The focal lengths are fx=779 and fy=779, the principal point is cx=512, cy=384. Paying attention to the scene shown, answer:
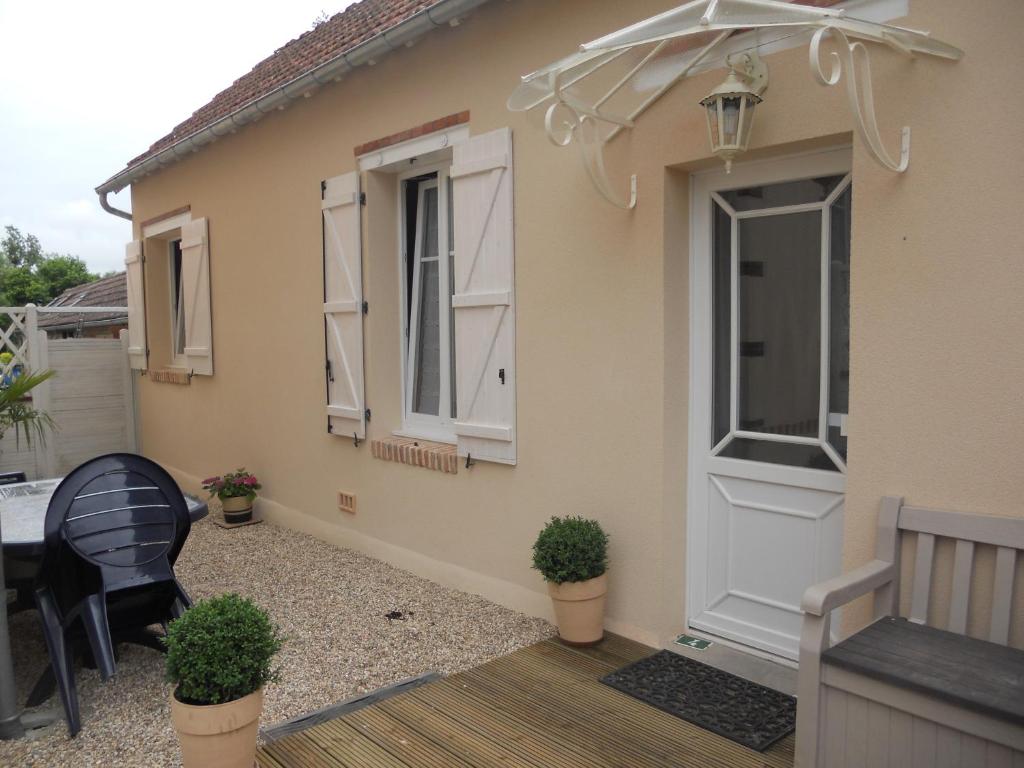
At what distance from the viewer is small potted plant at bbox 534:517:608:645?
11.9ft

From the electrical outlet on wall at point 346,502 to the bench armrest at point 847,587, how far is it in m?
3.78

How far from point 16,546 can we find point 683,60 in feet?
11.8

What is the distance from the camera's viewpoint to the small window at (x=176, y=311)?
29.8 ft

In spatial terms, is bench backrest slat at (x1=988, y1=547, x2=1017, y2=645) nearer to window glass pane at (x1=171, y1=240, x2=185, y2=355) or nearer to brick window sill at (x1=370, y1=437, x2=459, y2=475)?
brick window sill at (x1=370, y1=437, x2=459, y2=475)

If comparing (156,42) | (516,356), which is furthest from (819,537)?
(156,42)

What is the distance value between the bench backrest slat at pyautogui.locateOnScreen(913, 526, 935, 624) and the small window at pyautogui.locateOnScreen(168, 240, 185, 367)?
8.24 m

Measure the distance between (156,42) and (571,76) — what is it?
2033 cm

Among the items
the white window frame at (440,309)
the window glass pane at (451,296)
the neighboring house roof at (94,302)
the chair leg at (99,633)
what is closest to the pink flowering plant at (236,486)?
the white window frame at (440,309)

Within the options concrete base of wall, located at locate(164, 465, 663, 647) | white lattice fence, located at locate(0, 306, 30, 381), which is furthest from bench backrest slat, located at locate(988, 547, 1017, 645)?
white lattice fence, located at locate(0, 306, 30, 381)

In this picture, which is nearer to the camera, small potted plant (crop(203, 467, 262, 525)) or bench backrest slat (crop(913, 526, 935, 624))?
bench backrest slat (crop(913, 526, 935, 624))

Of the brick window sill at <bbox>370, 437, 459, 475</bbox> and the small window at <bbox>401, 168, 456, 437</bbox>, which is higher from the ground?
the small window at <bbox>401, 168, 456, 437</bbox>

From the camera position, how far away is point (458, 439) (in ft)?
15.5

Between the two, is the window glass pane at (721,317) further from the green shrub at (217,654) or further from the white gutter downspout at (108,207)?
the white gutter downspout at (108,207)

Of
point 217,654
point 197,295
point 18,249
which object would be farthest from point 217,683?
point 18,249
